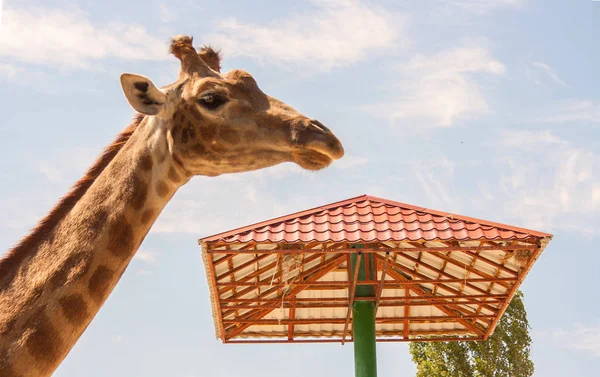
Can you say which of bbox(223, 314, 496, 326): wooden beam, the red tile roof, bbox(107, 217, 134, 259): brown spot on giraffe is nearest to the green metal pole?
the red tile roof

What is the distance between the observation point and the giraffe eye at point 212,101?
224 inches

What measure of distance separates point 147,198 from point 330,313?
979cm

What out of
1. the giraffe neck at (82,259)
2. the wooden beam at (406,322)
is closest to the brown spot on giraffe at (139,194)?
the giraffe neck at (82,259)

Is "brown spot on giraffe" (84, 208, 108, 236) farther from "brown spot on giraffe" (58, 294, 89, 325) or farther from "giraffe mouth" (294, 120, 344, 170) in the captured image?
"giraffe mouth" (294, 120, 344, 170)

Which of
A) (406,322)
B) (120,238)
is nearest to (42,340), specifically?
(120,238)

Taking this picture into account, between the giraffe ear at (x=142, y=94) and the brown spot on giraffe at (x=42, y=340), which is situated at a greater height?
the giraffe ear at (x=142, y=94)

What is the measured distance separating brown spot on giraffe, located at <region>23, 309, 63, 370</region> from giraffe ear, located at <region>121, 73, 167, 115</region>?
1.55m

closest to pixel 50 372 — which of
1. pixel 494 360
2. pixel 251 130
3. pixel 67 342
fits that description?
pixel 67 342

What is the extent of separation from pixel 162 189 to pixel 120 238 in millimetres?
517

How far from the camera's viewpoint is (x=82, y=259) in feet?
16.6

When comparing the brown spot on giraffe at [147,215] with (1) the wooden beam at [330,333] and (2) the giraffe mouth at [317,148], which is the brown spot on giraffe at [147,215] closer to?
(2) the giraffe mouth at [317,148]

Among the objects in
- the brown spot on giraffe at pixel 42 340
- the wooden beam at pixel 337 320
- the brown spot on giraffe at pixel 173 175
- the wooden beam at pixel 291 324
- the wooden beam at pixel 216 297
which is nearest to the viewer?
the brown spot on giraffe at pixel 42 340

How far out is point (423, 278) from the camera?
13633mm

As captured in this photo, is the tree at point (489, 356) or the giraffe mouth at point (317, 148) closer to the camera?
the giraffe mouth at point (317, 148)
